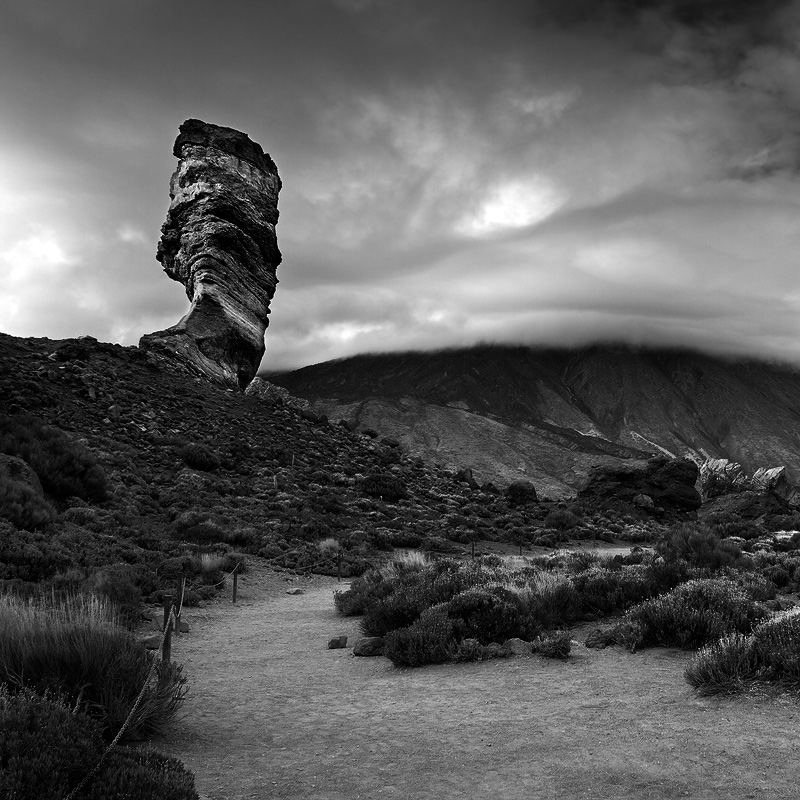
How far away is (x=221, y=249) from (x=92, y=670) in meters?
43.7

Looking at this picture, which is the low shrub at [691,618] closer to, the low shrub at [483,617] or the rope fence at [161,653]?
the low shrub at [483,617]

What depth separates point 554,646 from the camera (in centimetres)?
802

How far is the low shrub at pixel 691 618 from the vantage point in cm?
773

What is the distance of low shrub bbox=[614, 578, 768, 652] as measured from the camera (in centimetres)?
773

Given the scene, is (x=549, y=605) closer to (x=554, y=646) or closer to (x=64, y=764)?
(x=554, y=646)

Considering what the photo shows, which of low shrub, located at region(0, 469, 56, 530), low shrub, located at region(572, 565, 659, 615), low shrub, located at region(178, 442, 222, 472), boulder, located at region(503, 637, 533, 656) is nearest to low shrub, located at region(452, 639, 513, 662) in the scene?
boulder, located at region(503, 637, 533, 656)

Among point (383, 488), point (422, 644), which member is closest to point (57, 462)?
point (383, 488)

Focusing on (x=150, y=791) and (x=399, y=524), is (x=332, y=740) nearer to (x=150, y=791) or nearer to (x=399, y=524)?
(x=150, y=791)

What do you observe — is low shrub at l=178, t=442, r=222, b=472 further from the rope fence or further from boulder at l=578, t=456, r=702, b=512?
boulder at l=578, t=456, r=702, b=512

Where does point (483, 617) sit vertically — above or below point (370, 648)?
above

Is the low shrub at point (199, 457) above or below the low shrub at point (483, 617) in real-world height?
above

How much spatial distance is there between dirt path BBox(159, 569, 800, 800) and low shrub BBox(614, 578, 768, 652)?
268 millimetres

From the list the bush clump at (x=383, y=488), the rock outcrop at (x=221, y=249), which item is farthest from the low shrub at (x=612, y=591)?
the rock outcrop at (x=221, y=249)

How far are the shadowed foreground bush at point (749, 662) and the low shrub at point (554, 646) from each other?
185 centimetres
